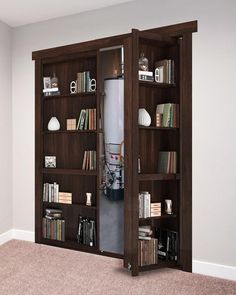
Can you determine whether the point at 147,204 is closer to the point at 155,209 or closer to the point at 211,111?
the point at 155,209

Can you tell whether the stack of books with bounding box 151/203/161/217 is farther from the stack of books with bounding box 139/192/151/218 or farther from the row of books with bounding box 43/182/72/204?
the row of books with bounding box 43/182/72/204

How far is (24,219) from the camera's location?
11.6 feet

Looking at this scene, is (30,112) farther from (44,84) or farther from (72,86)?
(72,86)

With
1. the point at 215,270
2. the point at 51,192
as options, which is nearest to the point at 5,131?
the point at 51,192

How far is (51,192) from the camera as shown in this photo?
133 inches

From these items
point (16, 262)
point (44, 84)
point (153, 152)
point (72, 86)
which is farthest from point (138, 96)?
point (16, 262)

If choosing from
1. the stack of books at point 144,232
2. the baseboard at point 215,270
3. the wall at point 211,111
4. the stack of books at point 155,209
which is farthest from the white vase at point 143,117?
the baseboard at point 215,270

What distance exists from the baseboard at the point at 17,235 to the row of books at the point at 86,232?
664 millimetres

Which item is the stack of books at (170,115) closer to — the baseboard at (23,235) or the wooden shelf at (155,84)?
the wooden shelf at (155,84)

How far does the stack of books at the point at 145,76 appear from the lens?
8.85ft

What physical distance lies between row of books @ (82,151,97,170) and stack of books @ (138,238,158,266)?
0.95 metres

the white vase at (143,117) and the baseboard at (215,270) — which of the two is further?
the white vase at (143,117)

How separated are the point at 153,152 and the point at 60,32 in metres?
1.75

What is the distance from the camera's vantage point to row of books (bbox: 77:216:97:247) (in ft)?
10.4
